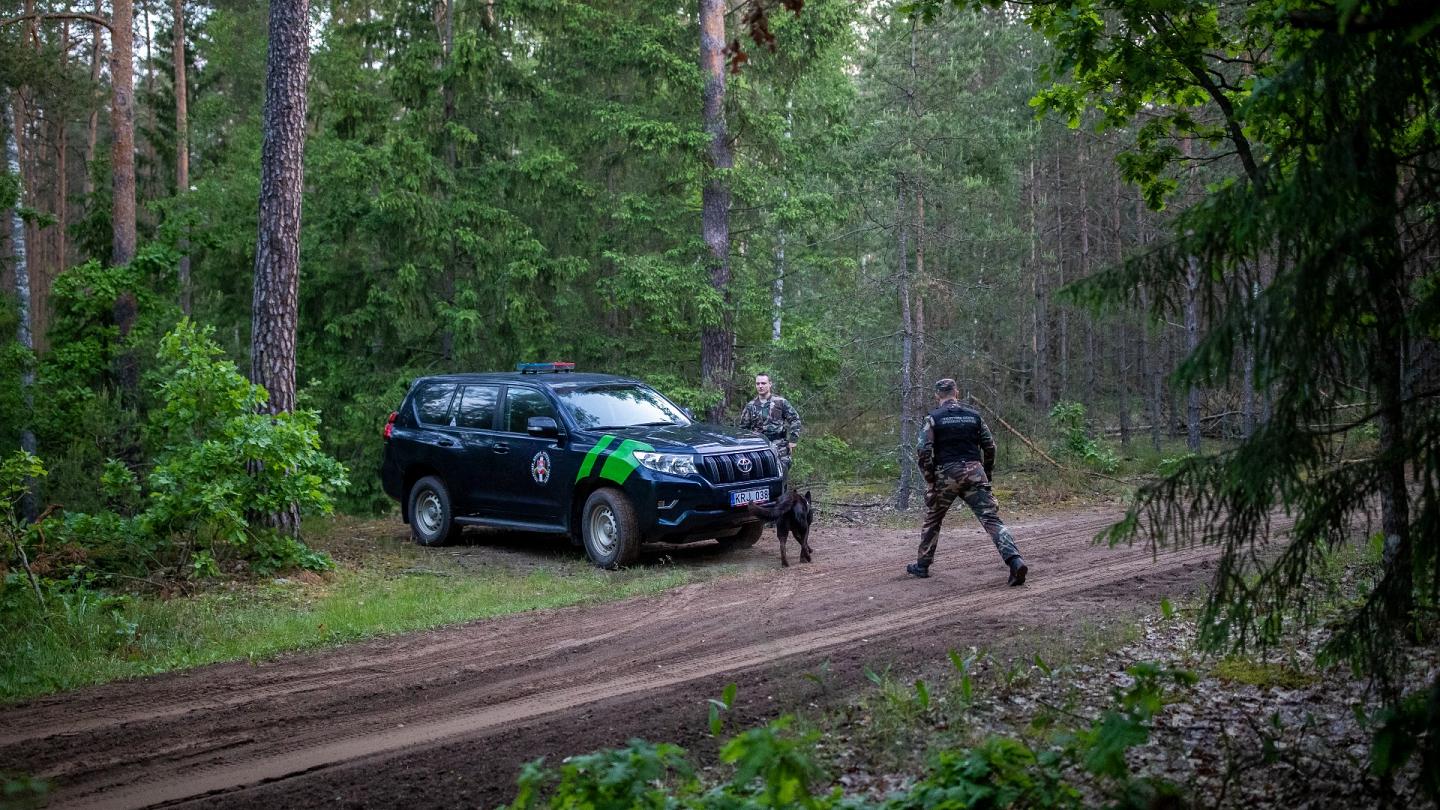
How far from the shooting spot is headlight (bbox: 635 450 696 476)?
11.7 metres

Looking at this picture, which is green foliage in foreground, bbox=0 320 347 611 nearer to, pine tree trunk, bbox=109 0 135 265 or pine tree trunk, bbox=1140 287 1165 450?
pine tree trunk, bbox=109 0 135 265

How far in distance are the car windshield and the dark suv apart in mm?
19

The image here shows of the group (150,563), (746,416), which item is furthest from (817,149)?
(150,563)

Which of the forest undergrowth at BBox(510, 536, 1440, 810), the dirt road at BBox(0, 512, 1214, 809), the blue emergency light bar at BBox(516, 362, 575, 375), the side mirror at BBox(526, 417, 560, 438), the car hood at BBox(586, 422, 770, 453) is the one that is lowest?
the dirt road at BBox(0, 512, 1214, 809)

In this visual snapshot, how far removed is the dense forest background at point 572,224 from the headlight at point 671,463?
5.76 meters

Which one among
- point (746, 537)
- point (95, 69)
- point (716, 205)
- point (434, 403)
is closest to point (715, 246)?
point (716, 205)

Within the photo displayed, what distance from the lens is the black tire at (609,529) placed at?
11.8 metres

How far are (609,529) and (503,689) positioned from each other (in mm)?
4919

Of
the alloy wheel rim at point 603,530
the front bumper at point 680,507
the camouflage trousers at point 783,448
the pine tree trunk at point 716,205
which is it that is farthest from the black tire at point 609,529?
the pine tree trunk at point 716,205

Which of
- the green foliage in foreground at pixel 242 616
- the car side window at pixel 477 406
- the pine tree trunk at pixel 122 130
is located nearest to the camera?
the green foliage in foreground at pixel 242 616

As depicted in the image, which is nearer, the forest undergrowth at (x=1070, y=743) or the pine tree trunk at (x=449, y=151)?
the forest undergrowth at (x=1070, y=743)

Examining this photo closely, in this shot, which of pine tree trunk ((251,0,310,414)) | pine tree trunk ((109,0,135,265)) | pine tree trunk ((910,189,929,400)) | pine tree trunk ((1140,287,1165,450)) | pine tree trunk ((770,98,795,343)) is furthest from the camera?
pine tree trunk ((1140,287,1165,450))

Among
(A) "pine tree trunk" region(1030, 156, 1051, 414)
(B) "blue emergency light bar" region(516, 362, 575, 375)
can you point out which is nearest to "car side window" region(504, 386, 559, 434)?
(B) "blue emergency light bar" region(516, 362, 575, 375)

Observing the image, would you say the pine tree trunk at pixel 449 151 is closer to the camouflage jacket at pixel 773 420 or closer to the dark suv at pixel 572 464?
the dark suv at pixel 572 464
